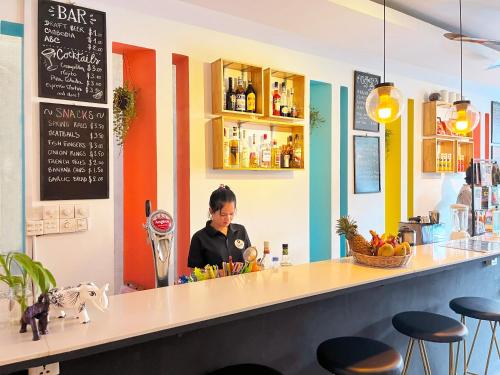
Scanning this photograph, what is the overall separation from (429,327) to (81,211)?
228 centimetres

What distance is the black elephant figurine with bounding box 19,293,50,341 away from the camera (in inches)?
48.4

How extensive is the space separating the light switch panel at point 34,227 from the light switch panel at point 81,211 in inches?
9.3

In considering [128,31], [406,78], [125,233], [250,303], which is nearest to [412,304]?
[250,303]

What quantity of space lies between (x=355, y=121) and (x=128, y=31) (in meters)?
2.73

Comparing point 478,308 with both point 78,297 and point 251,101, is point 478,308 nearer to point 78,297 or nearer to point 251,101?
point 78,297

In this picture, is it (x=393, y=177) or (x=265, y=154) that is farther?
(x=393, y=177)

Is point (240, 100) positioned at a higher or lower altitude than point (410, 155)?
higher

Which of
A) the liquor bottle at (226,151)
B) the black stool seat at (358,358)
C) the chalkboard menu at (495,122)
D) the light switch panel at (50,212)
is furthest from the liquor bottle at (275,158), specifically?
the chalkboard menu at (495,122)

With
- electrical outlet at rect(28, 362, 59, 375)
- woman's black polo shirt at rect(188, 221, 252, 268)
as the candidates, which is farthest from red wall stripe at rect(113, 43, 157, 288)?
electrical outlet at rect(28, 362, 59, 375)

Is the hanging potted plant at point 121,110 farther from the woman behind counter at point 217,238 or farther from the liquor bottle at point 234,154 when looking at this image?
the woman behind counter at point 217,238

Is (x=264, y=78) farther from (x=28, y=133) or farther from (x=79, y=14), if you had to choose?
(x=28, y=133)

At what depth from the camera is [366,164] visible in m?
5.01

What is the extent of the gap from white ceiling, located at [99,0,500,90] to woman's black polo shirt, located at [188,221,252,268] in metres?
1.53

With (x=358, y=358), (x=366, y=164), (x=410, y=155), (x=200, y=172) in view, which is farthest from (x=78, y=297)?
(x=410, y=155)
